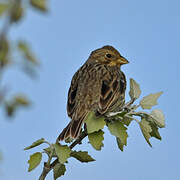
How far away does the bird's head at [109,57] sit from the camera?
527 centimetres

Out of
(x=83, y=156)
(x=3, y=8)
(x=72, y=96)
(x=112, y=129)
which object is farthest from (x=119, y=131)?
(x=72, y=96)

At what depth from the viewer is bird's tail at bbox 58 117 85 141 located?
10.8ft

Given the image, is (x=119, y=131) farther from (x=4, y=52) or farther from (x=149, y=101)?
(x=4, y=52)

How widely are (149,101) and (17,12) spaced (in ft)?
4.24

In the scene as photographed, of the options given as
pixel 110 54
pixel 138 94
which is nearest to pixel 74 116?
pixel 138 94

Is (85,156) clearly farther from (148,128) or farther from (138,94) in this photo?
(138,94)

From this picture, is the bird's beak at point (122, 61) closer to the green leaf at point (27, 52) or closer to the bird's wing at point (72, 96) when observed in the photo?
the bird's wing at point (72, 96)

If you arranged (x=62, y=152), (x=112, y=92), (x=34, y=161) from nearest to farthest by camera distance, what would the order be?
1. (x=62, y=152)
2. (x=34, y=161)
3. (x=112, y=92)

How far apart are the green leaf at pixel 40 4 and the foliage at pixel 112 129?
95cm

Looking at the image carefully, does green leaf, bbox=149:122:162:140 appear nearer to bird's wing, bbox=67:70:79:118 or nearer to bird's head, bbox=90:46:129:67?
bird's wing, bbox=67:70:79:118

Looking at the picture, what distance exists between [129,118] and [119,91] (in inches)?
56.2

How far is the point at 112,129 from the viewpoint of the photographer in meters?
2.65

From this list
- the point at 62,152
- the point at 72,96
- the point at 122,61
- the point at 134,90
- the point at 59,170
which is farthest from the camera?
the point at 122,61

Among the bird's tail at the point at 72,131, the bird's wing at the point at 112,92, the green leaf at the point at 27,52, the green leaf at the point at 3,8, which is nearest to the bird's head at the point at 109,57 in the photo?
the bird's wing at the point at 112,92
